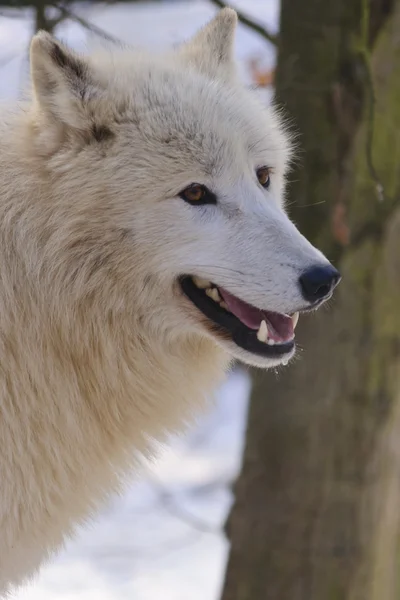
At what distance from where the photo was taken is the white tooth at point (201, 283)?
3543mm

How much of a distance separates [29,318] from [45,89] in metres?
0.89

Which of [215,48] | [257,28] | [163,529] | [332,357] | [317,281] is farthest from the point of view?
[163,529]

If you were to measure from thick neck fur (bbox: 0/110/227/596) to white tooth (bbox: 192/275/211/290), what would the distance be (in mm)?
171

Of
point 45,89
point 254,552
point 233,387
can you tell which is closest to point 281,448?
point 254,552

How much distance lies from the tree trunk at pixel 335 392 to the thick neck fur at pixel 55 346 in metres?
2.36

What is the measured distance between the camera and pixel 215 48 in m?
4.08

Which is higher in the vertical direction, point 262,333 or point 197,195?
point 197,195

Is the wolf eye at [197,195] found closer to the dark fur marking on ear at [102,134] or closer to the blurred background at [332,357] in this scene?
the dark fur marking on ear at [102,134]

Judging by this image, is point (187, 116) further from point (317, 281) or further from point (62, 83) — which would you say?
point (317, 281)

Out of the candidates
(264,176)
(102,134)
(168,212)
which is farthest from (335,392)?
(102,134)

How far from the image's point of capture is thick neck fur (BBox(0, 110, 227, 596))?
347 cm

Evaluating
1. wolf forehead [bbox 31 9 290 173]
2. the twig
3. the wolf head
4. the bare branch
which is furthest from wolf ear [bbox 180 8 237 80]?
the twig

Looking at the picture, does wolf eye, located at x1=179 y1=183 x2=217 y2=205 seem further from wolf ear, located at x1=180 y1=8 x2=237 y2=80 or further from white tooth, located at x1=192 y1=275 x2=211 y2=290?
wolf ear, located at x1=180 y1=8 x2=237 y2=80

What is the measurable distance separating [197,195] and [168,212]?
14cm
